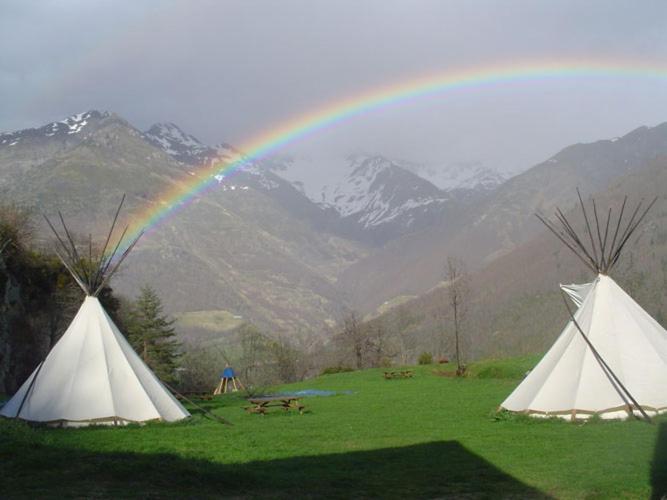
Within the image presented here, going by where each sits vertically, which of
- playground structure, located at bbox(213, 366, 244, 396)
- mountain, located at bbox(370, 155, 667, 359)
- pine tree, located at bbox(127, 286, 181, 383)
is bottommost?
playground structure, located at bbox(213, 366, 244, 396)

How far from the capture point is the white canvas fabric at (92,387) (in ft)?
65.9

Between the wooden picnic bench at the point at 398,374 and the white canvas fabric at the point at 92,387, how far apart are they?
80.0ft

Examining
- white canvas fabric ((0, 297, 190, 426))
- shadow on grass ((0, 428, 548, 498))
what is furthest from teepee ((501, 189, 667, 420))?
white canvas fabric ((0, 297, 190, 426))

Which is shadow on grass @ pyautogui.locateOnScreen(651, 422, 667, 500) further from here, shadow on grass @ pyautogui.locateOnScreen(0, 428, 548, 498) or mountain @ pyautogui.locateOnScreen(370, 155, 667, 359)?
mountain @ pyautogui.locateOnScreen(370, 155, 667, 359)

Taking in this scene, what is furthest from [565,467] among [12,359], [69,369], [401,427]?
[12,359]

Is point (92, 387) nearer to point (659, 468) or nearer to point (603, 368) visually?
point (603, 368)

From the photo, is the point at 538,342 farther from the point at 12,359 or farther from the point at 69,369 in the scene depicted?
the point at 69,369

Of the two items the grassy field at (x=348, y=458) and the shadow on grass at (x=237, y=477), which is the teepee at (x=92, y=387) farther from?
the shadow on grass at (x=237, y=477)

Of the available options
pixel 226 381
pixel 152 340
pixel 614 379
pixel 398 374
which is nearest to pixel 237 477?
pixel 614 379

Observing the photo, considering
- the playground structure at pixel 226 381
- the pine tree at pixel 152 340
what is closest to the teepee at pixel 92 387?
the playground structure at pixel 226 381

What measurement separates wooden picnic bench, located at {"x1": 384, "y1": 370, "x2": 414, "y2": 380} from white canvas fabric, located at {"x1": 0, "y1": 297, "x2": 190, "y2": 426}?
24393 mm

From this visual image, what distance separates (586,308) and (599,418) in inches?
175

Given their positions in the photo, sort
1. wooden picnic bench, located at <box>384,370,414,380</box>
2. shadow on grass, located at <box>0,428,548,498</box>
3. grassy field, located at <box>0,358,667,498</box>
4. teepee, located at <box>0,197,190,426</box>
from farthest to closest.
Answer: wooden picnic bench, located at <box>384,370,414,380</box>, teepee, located at <box>0,197,190,426</box>, grassy field, located at <box>0,358,667,498</box>, shadow on grass, located at <box>0,428,548,498</box>

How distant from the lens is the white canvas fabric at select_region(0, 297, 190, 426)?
20094mm
